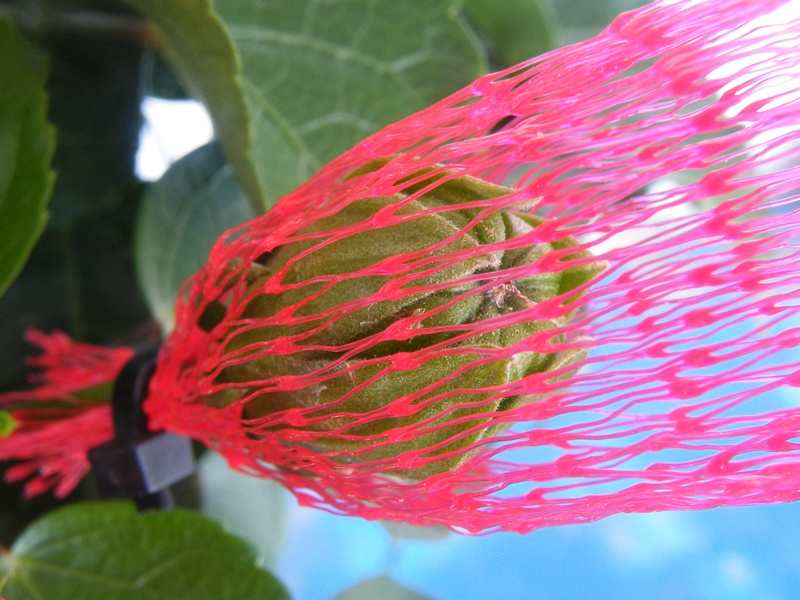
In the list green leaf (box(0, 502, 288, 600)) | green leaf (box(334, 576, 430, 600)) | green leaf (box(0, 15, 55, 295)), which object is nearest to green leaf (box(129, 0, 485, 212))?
green leaf (box(0, 15, 55, 295))

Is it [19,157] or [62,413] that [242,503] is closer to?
[62,413]

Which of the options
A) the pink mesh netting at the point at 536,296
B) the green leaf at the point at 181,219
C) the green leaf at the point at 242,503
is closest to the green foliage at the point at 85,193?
the green leaf at the point at 181,219

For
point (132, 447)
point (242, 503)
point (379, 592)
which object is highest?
point (132, 447)

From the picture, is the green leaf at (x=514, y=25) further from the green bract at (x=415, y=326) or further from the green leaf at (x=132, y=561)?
the green leaf at (x=132, y=561)

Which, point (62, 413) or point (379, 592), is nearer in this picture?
point (62, 413)

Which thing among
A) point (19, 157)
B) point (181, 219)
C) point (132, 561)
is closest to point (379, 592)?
point (132, 561)

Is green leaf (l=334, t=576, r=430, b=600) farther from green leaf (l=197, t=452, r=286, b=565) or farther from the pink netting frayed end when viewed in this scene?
the pink netting frayed end

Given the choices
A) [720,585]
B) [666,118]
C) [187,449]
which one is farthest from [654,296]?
[720,585]
